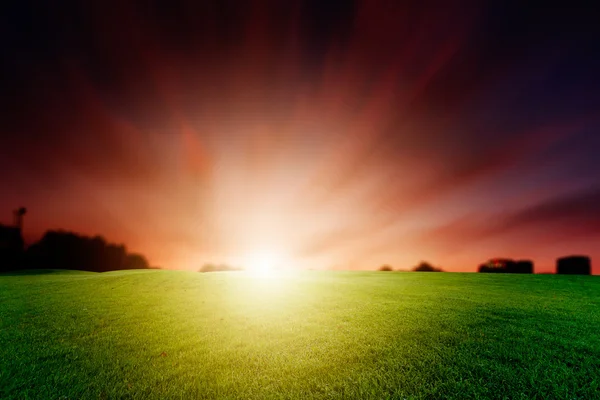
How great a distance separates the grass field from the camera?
18.2ft

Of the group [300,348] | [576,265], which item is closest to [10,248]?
[300,348]

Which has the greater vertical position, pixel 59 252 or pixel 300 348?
pixel 59 252

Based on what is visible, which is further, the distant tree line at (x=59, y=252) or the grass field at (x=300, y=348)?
the distant tree line at (x=59, y=252)

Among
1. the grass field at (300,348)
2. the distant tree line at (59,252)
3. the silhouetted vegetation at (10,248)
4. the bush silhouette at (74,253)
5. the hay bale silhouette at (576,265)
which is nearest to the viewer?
the grass field at (300,348)

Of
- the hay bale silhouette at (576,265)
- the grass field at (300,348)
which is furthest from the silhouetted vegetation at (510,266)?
the grass field at (300,348)

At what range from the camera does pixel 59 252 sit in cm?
6141

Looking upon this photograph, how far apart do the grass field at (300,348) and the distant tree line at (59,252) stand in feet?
202

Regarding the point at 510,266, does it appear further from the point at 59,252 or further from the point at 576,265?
the point at 59,252

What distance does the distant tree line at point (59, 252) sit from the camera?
193 feet

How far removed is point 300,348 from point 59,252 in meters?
76.4

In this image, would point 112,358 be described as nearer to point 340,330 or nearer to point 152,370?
point 152,370

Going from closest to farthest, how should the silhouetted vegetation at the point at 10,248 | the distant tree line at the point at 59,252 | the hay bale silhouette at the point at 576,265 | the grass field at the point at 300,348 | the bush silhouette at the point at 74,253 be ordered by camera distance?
the grass field at the point at 300,348 → the hay bale silhouette at the point at 576,265 → the silhouetted vegetation at the point at 10,248 → the distant tree line at the point at 59,252 → the bush silhouette at the point at 74,253

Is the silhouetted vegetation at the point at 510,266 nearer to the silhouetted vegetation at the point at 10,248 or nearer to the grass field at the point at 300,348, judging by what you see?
the grass field at the point at 300,348

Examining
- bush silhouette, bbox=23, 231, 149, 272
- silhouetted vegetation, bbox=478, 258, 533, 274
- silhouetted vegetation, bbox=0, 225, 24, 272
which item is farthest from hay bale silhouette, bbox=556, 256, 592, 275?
silhouetted vegetation, bbox=0, 225, 24, 272
